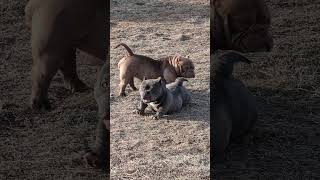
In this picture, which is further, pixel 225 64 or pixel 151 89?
pixel 225 64

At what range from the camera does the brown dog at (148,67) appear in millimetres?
4428

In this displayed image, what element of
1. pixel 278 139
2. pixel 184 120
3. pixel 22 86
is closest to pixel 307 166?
pixel 278 139

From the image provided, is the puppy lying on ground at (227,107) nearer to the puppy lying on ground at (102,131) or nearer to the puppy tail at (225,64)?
the puppy tail at (225,64)

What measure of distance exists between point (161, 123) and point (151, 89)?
0.67ft

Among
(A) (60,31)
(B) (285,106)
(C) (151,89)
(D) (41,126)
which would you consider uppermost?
(A) (60,31)

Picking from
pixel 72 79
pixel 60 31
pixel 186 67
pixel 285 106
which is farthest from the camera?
pixel 72 79

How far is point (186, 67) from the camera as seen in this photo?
4480 millimetres

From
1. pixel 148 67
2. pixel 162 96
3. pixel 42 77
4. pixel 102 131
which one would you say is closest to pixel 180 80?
pixel 162 96

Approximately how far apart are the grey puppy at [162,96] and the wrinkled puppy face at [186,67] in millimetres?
109

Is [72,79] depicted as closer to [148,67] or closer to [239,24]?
[239,24]

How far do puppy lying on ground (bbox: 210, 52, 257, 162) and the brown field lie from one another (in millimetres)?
142

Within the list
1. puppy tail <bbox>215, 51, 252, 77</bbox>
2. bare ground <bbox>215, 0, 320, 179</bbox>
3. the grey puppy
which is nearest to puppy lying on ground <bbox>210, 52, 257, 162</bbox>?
puppy tail <bbox>215, 51, 252, 77</bbox>

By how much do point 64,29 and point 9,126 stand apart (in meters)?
0.88

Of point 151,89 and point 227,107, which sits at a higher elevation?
point 151,89
